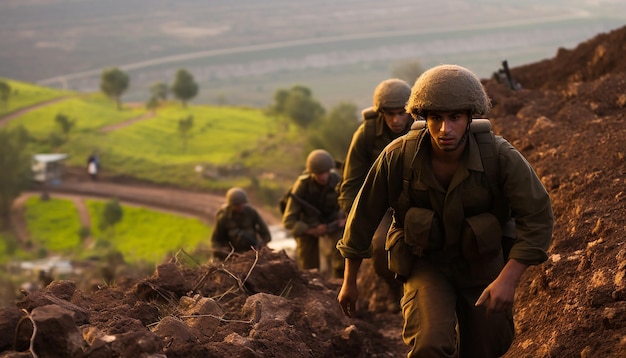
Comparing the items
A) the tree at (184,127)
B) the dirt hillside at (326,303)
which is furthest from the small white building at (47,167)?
the dirt hillside at (326,303)

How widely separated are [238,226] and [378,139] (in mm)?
4533

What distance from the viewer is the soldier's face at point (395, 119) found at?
739cm

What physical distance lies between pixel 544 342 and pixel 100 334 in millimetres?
2608

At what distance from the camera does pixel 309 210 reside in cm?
1043

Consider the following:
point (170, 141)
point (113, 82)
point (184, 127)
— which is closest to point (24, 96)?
point (113, 82)

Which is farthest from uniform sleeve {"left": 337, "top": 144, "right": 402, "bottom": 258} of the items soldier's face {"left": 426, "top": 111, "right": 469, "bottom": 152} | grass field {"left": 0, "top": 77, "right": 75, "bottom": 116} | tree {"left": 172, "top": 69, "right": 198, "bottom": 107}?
tree {"left": 172, "top": 69, "right": 198, "bottom": 107}

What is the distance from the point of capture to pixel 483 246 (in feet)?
14.5

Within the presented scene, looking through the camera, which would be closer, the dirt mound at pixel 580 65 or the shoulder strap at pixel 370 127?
the shoulder strap at pixel 370 127

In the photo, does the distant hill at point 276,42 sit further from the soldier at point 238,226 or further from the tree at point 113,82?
the soldier at point 238,226

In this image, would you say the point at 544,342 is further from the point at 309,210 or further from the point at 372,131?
the point at 309,210

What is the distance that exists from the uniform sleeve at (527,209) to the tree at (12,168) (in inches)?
2257

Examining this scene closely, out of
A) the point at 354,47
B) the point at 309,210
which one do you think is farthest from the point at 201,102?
the point at 309,210

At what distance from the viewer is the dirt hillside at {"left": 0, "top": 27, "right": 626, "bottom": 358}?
14.7 ft

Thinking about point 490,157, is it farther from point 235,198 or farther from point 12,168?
point 12,168
